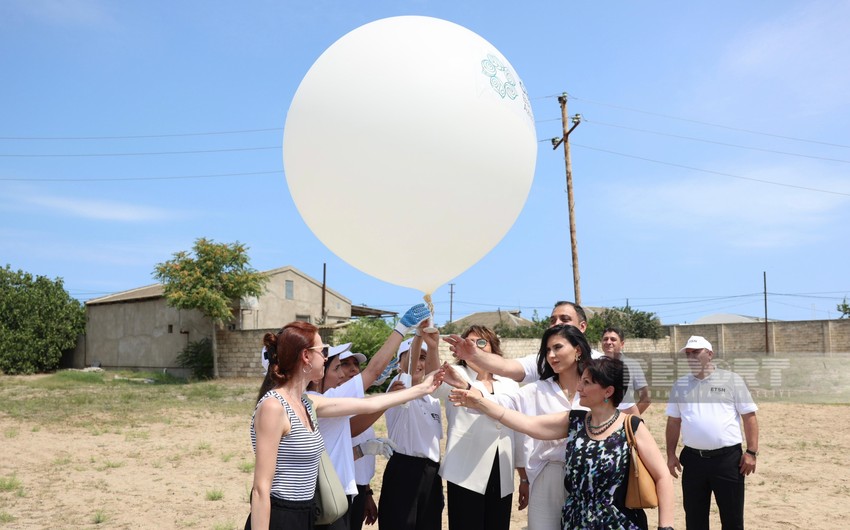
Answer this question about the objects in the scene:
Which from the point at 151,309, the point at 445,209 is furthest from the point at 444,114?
the point at 151,309

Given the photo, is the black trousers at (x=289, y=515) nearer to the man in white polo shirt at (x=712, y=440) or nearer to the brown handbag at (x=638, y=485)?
the brown handbag at (x=638, y=485)

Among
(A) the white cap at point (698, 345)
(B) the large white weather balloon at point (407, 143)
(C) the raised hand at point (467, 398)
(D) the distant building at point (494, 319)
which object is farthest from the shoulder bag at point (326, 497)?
(D) the distant building at point (494, 319)

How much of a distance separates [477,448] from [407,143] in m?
1.59

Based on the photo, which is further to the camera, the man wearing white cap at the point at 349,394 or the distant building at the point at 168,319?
the distant building at the point at 168,319

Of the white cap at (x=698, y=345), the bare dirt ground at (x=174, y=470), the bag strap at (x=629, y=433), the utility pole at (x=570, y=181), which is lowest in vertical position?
the bare dirt ground at (x=174, y=470)

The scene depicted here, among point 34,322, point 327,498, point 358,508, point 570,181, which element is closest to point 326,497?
point 327,498

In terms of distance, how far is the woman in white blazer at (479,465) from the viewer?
335cm

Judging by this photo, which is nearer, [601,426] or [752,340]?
[601,426]

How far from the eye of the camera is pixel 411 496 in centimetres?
353

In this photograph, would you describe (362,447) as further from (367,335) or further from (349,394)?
(367,335)

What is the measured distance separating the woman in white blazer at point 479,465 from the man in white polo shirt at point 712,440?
1.65 meters

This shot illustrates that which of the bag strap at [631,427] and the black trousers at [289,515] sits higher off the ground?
the bag strap at [631,427]

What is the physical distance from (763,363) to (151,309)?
2607 cm

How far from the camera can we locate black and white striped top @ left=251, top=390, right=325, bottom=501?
8.32ft
